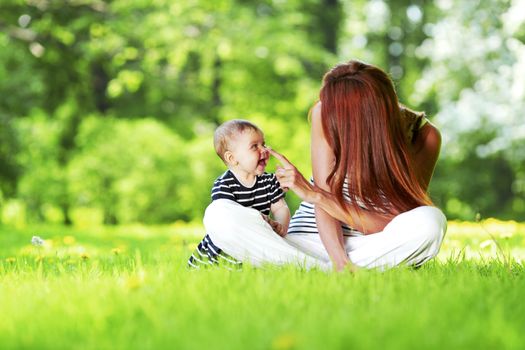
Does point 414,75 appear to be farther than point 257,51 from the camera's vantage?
Yes

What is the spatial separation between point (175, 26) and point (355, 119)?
7928 mm

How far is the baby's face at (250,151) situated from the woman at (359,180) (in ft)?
0.93

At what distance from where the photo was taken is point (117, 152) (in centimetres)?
1221

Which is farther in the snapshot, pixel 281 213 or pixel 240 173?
pixel 281 213

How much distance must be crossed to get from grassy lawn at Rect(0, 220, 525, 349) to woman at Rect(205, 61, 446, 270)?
0.24 m

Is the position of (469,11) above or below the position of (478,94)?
above

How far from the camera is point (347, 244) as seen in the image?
353 cm

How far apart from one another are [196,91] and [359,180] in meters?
14.3

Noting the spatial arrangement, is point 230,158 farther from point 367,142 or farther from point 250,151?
point 367,142

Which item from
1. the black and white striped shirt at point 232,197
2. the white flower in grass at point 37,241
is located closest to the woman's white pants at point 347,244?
the black and white striped shirt at point 232,197

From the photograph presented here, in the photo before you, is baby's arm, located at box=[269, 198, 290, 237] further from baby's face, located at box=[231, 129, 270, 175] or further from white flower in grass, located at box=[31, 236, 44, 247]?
white flower in grass, located at box=[31, 236, 44, 247]

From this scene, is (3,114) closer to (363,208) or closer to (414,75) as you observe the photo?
(363,208)

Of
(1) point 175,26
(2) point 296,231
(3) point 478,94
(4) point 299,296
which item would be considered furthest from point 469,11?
(4) point 299,296

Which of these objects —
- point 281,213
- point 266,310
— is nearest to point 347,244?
point 281,213
